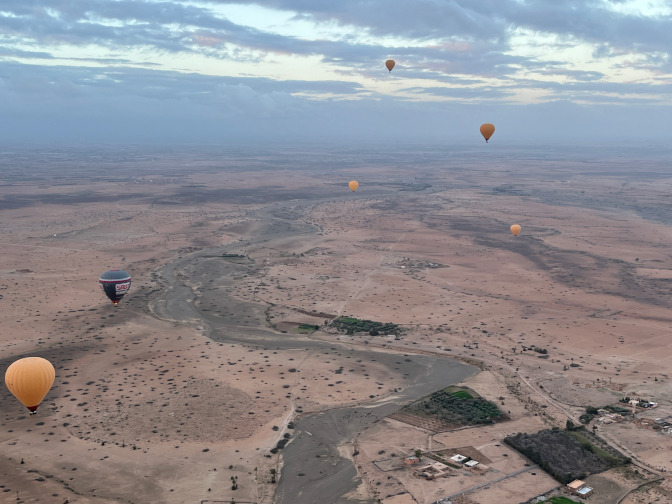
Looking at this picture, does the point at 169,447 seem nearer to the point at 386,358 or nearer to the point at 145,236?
the point at 386,358

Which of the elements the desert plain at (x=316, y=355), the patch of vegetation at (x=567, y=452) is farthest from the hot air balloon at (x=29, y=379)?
the patch of vegetation at (x=567, y=452)

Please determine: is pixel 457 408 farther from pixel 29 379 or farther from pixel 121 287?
pixel 121 287

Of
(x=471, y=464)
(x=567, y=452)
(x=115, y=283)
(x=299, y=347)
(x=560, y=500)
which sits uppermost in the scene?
(x=115, y=283)

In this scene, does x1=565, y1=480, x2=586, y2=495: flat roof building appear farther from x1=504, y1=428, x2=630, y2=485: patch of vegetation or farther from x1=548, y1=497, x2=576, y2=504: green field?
x1=548, y1=497, x2=576, y2=504: green field

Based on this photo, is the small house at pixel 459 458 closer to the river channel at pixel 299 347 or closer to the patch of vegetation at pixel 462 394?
the river channel at pixel 299 347

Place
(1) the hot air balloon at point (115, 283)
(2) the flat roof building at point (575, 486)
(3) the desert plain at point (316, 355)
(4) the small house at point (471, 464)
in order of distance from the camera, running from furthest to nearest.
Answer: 1. (1) the hot air balloon at point (115, 283)
2. (4) the small house at point (471, 464)
3. (3) the desert plain at point (316, 355)
4. (2) the flat roof building at point (575, 486)

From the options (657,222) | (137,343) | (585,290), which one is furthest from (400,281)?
(657,222)

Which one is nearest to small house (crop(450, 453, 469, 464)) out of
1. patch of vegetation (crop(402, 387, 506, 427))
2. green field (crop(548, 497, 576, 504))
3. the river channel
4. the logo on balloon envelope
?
patch of vegetation (crop(402, 387, 506, 427))

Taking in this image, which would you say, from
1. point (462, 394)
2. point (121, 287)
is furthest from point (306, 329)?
point (462, 394)
